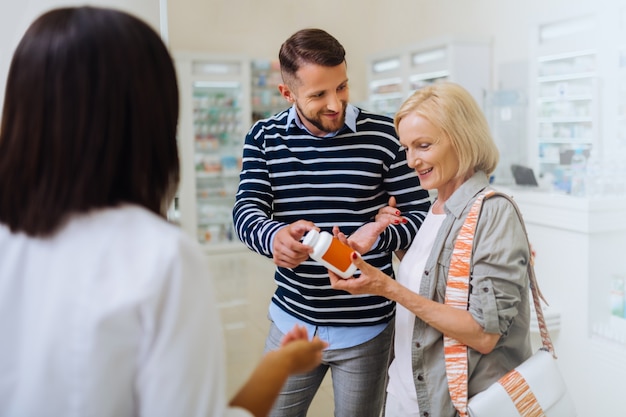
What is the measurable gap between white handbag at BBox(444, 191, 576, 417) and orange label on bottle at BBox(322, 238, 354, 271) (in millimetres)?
288

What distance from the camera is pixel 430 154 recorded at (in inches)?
62.9

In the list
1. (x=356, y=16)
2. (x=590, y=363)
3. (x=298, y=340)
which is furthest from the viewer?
(x=356, y=16)

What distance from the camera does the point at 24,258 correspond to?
0.82m

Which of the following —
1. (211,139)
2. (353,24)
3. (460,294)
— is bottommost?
(460,294)

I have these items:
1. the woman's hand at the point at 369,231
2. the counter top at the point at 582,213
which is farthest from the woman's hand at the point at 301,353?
the counter top at the point at 582,213

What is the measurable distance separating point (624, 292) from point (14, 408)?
11.3 ft

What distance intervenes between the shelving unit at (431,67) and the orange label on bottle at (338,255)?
6.86 m

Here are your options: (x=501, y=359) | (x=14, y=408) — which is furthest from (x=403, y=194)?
→ (x=14, y=408)

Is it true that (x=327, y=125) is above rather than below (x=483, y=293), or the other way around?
above

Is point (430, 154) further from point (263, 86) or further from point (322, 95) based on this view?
point (263, 86)

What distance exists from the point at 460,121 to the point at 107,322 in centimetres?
112

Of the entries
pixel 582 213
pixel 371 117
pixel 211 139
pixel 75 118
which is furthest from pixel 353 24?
pixel 75 118

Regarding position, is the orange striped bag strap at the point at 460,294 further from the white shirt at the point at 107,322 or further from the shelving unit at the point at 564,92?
the shelving unit at the point at 564,92

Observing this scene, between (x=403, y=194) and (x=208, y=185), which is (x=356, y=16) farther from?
(x=403, y=194)
